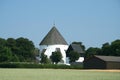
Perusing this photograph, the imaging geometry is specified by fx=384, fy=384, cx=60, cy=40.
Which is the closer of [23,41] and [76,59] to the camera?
[76,59]

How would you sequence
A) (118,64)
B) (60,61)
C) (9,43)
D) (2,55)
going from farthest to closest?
(9,43) < (60,61) < (2,55) < (118,64)

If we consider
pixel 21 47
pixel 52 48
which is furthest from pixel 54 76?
pixel 52 48

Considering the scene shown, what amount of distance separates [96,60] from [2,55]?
1055 inches

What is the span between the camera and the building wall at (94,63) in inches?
3570

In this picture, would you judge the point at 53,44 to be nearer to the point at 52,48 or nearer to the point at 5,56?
the point at 52,48

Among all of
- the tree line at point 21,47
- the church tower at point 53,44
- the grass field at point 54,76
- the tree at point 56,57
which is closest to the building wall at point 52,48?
the church tower at point 53,44

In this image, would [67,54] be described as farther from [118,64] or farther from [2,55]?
[118,64]

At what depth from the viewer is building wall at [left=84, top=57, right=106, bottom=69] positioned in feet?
298

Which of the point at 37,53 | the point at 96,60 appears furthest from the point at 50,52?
the point at 96,60

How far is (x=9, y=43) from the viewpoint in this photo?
132 meters

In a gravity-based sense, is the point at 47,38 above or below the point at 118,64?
above

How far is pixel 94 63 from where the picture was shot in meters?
93.3

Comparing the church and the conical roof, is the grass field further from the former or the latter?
the conical roof

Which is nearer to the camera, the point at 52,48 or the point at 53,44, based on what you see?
the point at 52,48
